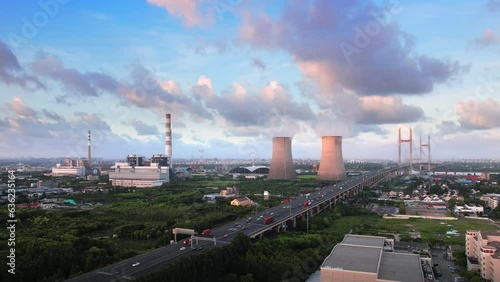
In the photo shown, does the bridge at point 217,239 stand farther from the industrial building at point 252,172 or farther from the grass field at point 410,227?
the industrial building at point 252,172

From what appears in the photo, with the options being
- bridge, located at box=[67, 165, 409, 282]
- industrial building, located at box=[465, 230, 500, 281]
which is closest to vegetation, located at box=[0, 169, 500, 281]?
bridge, located at box=[67, 165, 409, 282]

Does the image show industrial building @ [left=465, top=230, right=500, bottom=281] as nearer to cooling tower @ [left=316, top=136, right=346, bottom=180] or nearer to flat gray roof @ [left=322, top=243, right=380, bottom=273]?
flat gray roof @ [left=322, top=243, right=380, bottom=273]

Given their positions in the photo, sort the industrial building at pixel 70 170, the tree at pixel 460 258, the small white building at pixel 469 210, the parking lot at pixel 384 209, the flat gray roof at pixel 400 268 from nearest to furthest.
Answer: the flat gray roof at pixel 400 268 < the tree at pixel 460 258 < the small white building at pixel 469 210 < the parking lot at pixel 384 209 < the industrial building at pixel 70 170

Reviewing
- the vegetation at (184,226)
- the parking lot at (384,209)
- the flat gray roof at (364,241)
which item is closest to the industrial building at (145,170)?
the vegetation at (184,226)

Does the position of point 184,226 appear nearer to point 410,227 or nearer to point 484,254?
point 484,254

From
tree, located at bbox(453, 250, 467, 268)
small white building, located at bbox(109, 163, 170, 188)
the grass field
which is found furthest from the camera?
small white building, located at bbox(109, 163, 170, 188)

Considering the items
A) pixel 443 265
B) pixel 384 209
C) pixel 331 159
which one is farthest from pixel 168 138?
pixel 443 265
